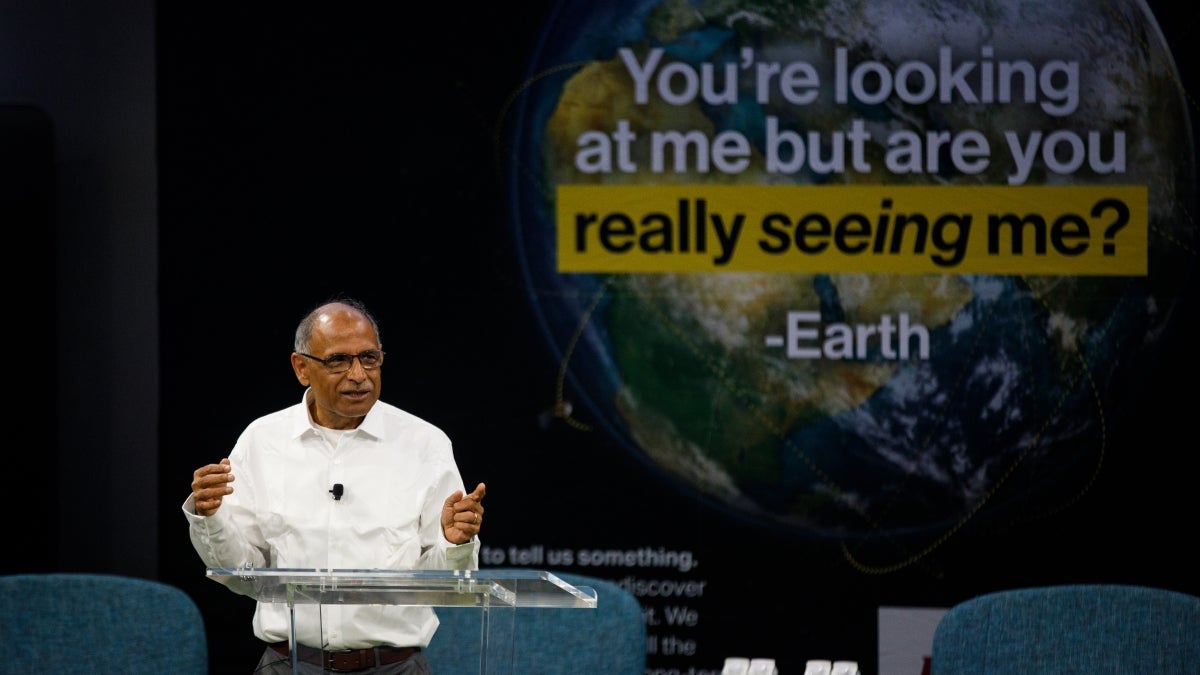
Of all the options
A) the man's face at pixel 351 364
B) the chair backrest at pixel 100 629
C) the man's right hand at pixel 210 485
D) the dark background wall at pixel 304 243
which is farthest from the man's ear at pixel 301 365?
the dark background wall at pixel 304 243

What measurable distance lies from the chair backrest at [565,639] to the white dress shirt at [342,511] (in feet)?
2.00

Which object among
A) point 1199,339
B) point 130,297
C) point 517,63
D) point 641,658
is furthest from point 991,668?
point 130,297

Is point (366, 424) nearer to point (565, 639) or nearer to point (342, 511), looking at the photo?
point (342, 511)

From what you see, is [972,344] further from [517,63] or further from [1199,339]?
[517,63]

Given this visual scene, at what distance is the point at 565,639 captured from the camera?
3754mm

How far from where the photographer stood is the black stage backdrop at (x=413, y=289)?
15.9 feet

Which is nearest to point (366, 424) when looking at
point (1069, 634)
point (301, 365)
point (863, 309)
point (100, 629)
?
point (301, 365)

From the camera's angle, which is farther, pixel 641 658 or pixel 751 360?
pixel 751 360

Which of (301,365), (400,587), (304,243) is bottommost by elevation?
(400,587)

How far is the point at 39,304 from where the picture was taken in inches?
193

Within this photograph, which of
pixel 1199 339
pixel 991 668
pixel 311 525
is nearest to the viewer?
pixel 311 525

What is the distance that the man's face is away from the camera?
3.00 metres

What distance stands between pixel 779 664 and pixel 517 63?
2048 millimetres

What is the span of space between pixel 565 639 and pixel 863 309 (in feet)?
5.15
